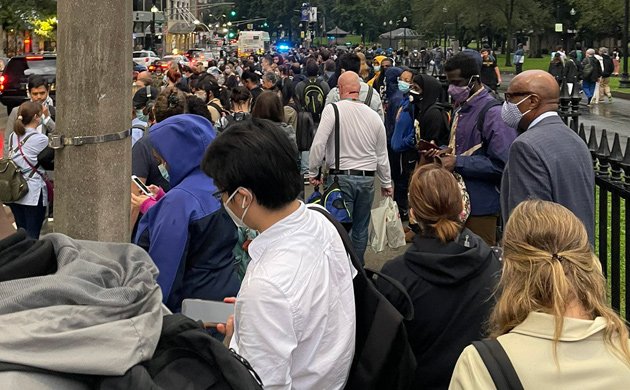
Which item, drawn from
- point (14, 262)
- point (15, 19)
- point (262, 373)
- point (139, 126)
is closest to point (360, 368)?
point (262, 373)

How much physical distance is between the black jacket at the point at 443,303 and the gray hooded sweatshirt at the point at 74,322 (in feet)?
6.59

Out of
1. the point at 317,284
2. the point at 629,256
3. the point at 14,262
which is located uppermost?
the point at 14,262

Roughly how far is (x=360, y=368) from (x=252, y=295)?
0.69 meters

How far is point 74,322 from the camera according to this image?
1781 millimetres

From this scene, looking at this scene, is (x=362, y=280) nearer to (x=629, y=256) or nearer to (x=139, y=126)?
(x=629, y=256)

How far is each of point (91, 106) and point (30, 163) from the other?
521 centimetres

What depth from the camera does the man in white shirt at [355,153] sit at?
7.79m

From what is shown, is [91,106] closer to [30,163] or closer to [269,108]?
[269,108]

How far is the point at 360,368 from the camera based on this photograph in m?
3.16

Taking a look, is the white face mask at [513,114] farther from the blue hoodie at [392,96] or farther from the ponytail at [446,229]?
the blue hoodie at [392,96]

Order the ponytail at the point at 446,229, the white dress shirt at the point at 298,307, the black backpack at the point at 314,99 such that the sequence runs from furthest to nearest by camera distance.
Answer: the black backpack at the point at 314,99, the ponytail at the point at 446,229, the white dress shirt at the point at 298,307

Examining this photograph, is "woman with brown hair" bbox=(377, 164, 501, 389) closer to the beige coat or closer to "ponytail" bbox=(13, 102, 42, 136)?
the beige coat

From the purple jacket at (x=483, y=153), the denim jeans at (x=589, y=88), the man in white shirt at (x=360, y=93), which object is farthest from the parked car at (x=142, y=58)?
the purple jacket at (x=483, y=153)

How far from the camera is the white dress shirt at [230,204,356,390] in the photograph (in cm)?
267
